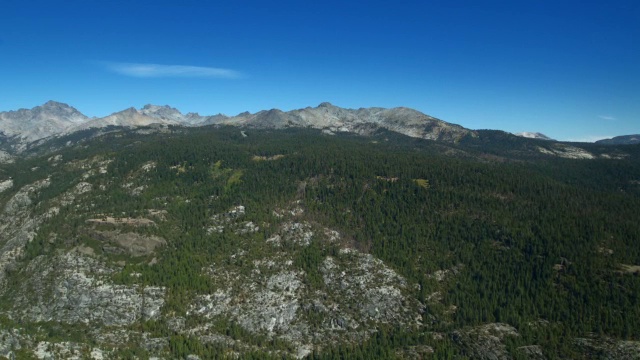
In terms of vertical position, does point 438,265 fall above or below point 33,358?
above

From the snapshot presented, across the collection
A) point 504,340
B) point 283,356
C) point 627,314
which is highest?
point 627,314

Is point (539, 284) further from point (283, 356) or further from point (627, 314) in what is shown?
point (283, 356)

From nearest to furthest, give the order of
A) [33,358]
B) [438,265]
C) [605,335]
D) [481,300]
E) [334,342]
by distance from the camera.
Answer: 1. [33,358]
2. [605,335]
3. [334,342]
4. [481,300]
5. [438,265]

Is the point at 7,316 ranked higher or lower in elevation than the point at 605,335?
lower

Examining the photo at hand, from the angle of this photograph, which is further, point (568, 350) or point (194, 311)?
point (194, 311)

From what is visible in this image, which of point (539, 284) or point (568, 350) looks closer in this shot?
point (568, 350)

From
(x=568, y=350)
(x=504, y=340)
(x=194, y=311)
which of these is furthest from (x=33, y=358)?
(x=568, y=350)

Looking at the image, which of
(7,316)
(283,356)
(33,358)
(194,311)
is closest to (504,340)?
(283,356)

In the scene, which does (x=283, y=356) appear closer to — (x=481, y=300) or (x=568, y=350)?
(x=481, y=300)

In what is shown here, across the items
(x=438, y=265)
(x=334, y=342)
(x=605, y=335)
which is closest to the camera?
(x=605, y=335)
